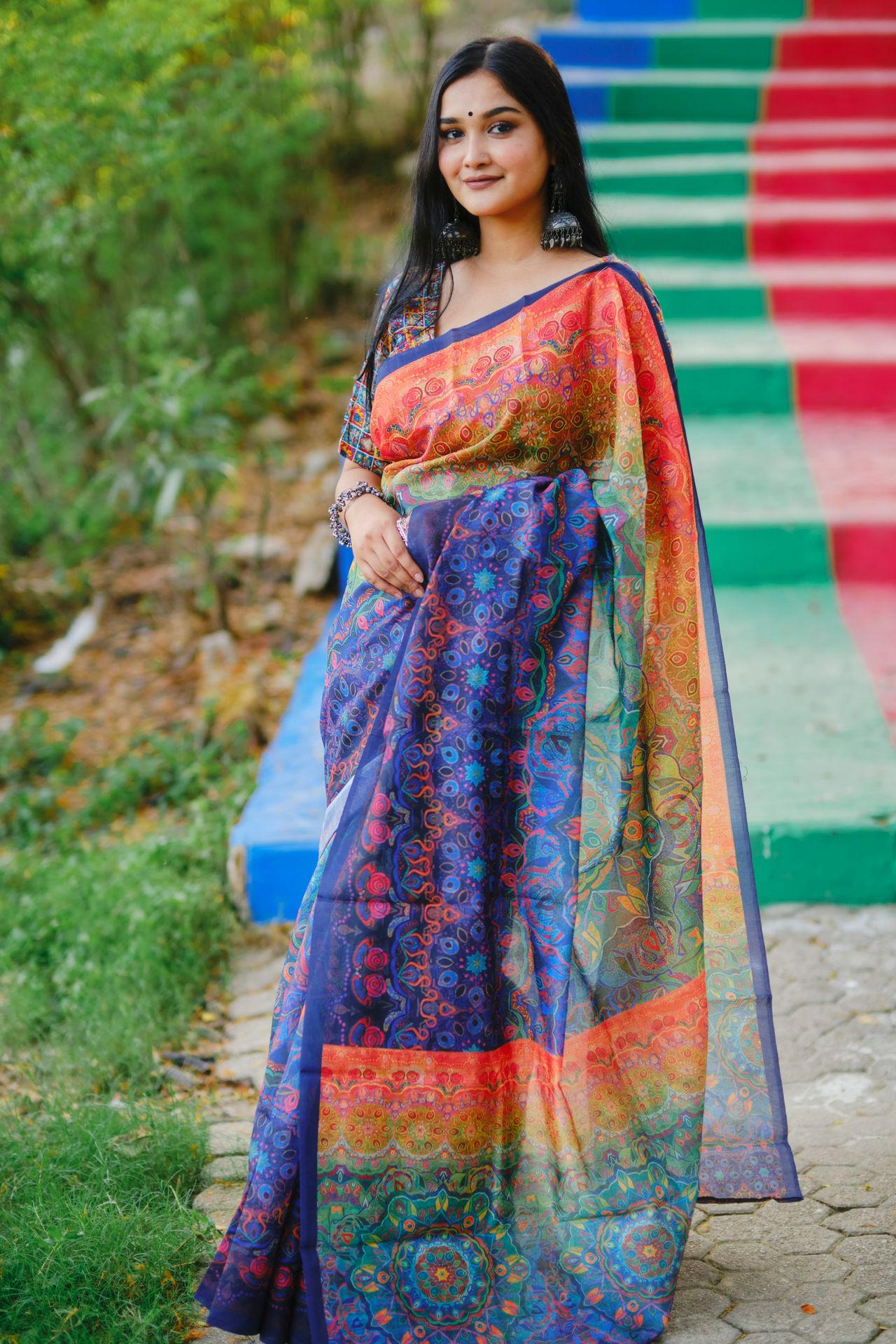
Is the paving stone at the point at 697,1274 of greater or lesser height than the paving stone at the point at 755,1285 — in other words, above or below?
below

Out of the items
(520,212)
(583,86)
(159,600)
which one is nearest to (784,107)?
(583,86)

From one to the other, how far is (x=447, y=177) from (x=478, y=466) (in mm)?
463

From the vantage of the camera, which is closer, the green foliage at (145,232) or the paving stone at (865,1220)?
the paving stone at (865,1220)

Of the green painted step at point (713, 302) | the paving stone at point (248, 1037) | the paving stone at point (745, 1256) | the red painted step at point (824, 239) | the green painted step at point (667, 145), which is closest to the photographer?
the paving stone at point (745, 1256)

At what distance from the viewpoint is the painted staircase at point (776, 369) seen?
3.34 m

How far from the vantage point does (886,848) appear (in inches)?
126

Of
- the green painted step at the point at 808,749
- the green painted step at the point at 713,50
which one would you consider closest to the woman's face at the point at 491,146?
the green painted step at the point at 808,749

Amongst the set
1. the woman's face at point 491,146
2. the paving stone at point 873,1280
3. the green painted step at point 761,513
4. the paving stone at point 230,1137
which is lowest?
the paving stone at point 230,1137

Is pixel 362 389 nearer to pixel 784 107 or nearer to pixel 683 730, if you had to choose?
pixel 683 730

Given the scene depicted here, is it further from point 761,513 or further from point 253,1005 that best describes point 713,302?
point 253,1005

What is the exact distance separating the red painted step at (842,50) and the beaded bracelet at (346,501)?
19.4 feet

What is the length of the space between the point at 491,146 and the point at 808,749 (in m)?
2.11

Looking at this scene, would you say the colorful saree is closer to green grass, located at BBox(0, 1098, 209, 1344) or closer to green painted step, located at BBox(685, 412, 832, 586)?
green grass, located at BBox(0, 1098, 209, 1344)

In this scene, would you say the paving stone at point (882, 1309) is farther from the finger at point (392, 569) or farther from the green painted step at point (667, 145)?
the green painted step at point (667, 145)
